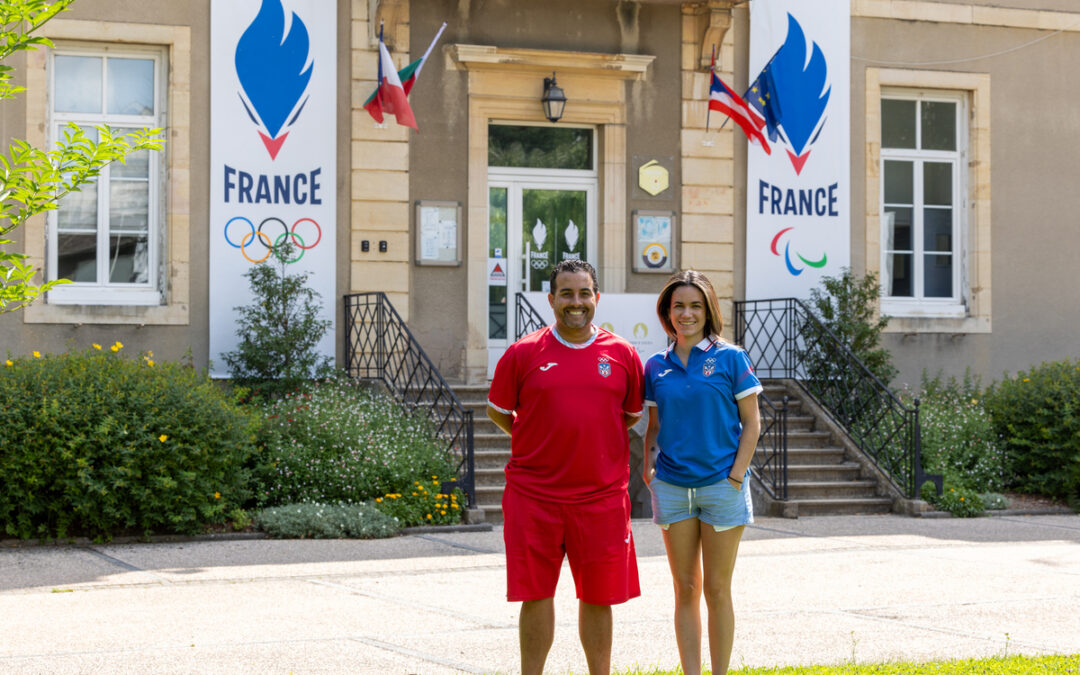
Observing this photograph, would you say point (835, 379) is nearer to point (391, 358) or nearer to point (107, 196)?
point (391, 358)

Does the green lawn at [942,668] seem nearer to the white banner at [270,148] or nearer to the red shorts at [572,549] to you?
the red shorts at [572,549]

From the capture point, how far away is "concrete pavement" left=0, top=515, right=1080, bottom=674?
5871 millimetres

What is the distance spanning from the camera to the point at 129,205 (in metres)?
13.3

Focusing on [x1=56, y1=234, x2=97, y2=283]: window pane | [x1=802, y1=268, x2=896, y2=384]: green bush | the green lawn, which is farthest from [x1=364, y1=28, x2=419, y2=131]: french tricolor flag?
the green lawn

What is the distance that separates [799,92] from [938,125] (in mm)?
1995

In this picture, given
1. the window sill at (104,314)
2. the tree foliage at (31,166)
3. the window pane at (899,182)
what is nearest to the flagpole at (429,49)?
the window sill at (104,314)

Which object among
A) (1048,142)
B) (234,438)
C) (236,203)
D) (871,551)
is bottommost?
(871,551)

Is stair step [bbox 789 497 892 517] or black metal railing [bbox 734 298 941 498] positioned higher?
black metal railing [bbox 734 298 941 498]

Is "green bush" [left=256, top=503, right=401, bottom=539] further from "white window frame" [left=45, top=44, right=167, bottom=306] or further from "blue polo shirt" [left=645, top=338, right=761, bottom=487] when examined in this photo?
"blue polo shirt" [left=645, top=338, right=761, bottom=487]

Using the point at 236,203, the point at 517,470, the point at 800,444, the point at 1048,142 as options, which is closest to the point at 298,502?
the point at 236,203

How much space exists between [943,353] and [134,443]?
9.46 meters

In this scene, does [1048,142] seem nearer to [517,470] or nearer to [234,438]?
[234,438]

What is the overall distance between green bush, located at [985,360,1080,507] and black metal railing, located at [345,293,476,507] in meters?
5.36

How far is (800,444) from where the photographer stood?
1312 cm
